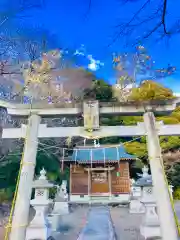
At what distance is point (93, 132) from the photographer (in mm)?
4531

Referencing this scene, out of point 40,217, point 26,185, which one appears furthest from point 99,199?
point 26,185

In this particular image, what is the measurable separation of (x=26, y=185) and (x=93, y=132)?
5.25 ft

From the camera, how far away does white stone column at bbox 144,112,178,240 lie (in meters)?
3.69

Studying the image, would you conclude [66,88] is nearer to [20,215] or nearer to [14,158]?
[14,158]

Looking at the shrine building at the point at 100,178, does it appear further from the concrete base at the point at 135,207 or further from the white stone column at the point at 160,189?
the white stone column at the point at 160,189

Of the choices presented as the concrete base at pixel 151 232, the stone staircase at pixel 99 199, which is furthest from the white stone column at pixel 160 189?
the stone staircase at pixel 99 199

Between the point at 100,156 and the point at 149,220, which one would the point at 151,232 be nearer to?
the point at 149,220

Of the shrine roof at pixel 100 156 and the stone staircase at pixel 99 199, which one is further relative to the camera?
the shrine roof at pixel 100 156

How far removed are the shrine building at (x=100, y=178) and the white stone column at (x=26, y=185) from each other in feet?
38.9

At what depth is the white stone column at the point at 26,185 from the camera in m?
3.67

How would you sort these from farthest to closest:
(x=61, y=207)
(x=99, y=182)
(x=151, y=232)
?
(x=99, y=182), (x=61, y=207), (x=151, y=232)

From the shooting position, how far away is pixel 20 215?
3736 mm

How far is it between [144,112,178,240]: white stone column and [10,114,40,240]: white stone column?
221 centimetres

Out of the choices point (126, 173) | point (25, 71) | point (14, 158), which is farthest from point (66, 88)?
point (126, 173)
